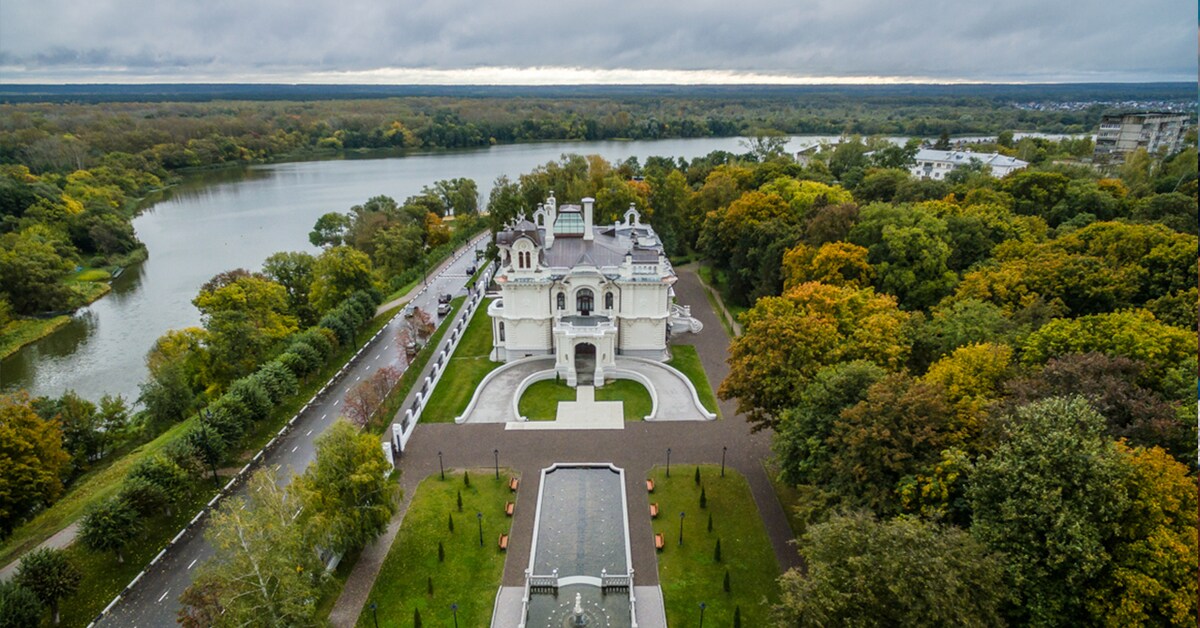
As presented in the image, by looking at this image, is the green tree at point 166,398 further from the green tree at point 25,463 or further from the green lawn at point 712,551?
the green lawn at point 712,551

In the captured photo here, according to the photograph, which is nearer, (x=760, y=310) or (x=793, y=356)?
(x=793, y=356)

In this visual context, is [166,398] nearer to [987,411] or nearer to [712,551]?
[712,551]

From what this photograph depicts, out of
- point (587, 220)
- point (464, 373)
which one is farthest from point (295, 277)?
point (587, 220)

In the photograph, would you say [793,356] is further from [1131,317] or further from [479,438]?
[479,438]

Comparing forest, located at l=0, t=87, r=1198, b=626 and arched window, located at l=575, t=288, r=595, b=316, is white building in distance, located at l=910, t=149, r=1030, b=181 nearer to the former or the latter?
forest, located at l=0, t=87, r=1198, b=626

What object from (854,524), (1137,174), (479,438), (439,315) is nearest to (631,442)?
(479,438)

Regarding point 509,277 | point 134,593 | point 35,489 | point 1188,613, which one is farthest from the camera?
point 509,277

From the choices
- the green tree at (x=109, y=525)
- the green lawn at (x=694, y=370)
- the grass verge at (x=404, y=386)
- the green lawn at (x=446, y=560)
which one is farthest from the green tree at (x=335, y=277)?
the green tree at (x=109, y=525)
